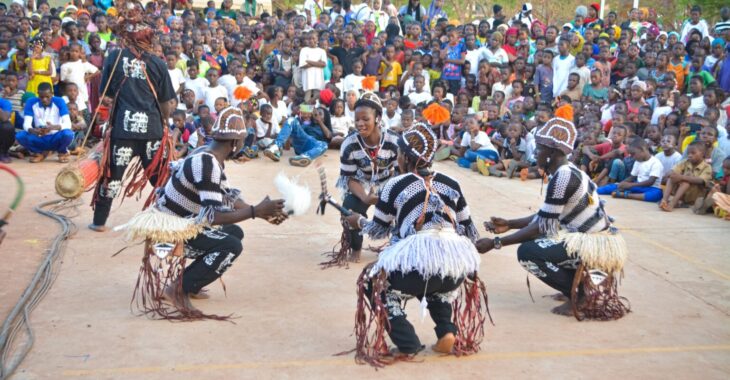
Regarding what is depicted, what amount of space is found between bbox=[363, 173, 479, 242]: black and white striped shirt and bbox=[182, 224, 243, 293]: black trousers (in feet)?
3.57

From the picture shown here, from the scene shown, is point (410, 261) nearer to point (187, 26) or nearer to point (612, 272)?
point (612, 272)

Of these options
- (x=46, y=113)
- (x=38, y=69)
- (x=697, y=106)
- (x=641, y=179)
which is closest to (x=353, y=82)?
(x=38, y=69)

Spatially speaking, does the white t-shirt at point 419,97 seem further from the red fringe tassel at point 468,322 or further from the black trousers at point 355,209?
the red fringe tassel at point 468,322

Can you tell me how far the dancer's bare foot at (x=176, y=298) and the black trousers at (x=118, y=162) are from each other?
2.19 m

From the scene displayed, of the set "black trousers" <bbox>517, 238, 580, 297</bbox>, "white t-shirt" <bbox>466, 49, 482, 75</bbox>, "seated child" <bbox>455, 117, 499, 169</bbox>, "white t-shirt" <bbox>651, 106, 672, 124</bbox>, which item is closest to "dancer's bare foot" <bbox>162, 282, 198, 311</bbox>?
"black trousers" <bbox>517, 238, 580, 297</bbox>

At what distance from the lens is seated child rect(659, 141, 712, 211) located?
9195mm

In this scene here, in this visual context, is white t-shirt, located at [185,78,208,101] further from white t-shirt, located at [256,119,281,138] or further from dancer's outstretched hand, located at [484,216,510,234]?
dancer's outstretched hand, located at [484,216,510,234]

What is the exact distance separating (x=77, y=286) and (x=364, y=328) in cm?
244

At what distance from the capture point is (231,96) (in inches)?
544

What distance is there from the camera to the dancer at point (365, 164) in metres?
6.56

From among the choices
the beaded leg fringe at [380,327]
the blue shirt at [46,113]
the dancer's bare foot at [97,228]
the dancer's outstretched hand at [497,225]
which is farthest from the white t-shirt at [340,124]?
the beaded leg fringe at [380,327]

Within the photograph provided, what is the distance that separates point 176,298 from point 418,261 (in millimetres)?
1784

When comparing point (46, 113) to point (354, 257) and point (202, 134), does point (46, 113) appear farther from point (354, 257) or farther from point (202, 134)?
point (354, 257)

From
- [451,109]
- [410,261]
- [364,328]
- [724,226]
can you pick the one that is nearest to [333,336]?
[364,328]
